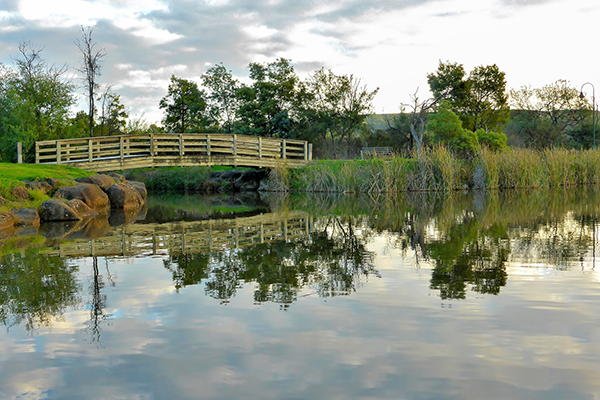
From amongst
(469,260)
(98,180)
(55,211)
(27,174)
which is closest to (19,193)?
(55,211)

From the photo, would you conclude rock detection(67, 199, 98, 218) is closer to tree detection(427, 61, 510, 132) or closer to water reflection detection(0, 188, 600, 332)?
water reflection detection(0, 188, 600, 332)

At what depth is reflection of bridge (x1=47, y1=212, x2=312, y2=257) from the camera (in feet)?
27.6

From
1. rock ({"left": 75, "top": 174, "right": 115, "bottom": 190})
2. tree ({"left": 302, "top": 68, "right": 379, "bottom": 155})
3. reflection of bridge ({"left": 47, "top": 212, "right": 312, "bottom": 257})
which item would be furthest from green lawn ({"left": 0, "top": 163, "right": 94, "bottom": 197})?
tree ({"left": 302, "top": 68, "right": 379, "bottom": 155})

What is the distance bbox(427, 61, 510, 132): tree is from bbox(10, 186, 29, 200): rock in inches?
1646

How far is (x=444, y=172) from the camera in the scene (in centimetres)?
2517

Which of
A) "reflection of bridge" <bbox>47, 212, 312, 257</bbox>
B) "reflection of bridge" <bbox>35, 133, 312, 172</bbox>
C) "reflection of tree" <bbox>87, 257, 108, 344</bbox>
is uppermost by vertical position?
"reflection of bridge" <bbox>35, 133, 312, 172</bbox>

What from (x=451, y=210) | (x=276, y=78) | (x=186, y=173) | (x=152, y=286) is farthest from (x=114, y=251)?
(x=276, y=78)

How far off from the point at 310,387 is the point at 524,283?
127 inches

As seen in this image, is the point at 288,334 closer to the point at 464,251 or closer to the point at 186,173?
the point at 464,251

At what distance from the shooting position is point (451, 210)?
1489 cm

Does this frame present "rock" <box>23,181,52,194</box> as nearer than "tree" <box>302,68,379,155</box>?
Yes

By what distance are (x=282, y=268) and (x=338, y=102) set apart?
3871 cm

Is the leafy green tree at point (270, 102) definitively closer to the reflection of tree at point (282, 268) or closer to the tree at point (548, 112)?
the tree at point (548, 112)

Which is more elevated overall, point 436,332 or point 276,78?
point 276,78
